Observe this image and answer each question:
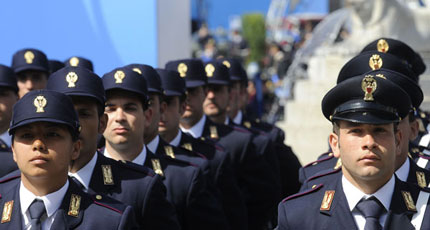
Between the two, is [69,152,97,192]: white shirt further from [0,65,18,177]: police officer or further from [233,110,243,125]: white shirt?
[233,110,243,125]: white shirt

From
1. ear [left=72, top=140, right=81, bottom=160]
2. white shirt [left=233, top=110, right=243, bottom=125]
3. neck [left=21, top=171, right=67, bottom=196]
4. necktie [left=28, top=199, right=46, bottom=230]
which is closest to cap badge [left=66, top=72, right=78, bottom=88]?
ear [left=72, top=140, right=81, bottom=160]

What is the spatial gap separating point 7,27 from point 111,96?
14.0 feet

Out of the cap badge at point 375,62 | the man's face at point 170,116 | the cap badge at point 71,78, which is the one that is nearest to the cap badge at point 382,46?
the cap badge at point 375,62

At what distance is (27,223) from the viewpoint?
442 cm

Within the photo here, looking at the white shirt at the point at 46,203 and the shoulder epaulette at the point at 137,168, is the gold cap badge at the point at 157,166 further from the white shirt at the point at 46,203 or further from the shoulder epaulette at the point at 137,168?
the white shirt at the point at 46,203

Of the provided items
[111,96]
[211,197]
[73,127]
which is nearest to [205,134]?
[211,197]

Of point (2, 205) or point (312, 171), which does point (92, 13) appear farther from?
point (2, 205)

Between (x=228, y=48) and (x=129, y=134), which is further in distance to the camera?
(x=228, y=48)

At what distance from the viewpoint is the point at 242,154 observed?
8.19 metres

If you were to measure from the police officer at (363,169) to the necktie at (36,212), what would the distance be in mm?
1148

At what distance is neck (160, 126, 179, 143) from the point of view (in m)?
7.01

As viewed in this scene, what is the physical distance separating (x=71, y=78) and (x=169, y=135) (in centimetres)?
178

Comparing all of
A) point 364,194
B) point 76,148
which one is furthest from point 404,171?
point 76,148

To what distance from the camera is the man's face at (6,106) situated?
24.1ft
